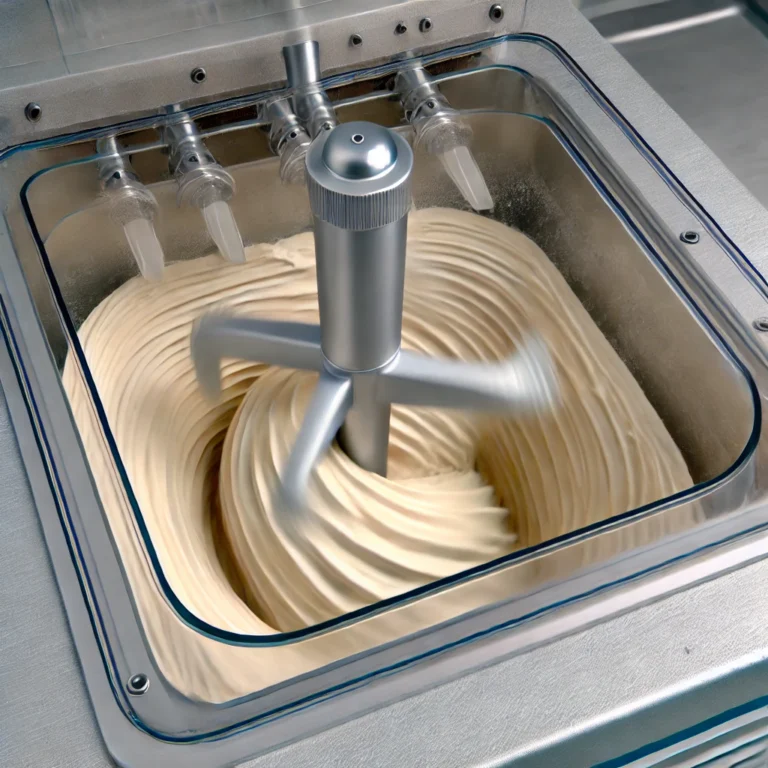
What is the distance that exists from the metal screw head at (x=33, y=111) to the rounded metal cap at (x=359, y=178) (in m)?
0.31

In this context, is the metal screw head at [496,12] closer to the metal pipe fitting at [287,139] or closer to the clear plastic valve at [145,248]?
the metal pipe fitting at [287,139]

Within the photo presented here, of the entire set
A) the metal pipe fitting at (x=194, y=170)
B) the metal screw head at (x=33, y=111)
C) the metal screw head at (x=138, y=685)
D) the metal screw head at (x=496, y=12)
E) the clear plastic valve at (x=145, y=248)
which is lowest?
the metal screw head at (x=138, y=685)

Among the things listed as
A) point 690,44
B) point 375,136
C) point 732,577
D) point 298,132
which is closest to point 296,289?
point 298,132

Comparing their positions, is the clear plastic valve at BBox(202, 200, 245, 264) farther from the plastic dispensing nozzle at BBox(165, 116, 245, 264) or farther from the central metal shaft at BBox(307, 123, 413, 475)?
the central metal shaft at BBox(307, 123, 413, 475)

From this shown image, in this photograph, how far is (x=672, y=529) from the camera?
0.47m

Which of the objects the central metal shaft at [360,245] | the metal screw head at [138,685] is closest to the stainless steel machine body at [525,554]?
the metal screw head at [138,685]

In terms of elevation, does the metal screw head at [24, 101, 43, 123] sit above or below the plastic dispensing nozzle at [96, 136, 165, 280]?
above

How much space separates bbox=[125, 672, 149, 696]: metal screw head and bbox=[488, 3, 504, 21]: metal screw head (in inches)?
21.5

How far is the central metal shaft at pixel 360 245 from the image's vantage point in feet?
1.30

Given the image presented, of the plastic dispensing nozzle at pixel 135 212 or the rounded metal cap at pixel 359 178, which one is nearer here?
the rounded metal cap at pixel 359 178

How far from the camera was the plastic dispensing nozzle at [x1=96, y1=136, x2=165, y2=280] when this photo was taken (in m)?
0.58

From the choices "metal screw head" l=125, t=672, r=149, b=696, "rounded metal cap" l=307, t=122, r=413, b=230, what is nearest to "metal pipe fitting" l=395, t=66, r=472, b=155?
"rounded metal cap" l=307, t=122, r=413, b=230

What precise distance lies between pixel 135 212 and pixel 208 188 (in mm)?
50

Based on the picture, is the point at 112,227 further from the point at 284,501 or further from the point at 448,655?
the point at 448,655
